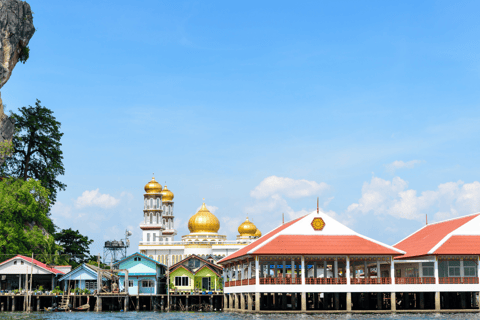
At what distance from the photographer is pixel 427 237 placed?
→ 169ft

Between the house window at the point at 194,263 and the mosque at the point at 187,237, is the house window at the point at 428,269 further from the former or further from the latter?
the mosque at the point at 187,237

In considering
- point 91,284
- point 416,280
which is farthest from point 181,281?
point 416,280

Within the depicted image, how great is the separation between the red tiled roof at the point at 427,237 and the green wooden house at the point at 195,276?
17.2 m

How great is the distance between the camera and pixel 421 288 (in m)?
45.1

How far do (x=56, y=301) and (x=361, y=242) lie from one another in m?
26.9

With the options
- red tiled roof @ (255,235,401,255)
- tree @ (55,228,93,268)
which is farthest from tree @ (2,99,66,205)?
red tiled roof @ (255,235,401,255)

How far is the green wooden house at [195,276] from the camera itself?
199ft

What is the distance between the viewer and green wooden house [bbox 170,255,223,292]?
60.6 meters

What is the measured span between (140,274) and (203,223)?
1276 inches

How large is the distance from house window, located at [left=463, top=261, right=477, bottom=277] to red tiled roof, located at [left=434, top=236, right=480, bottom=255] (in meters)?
1.53

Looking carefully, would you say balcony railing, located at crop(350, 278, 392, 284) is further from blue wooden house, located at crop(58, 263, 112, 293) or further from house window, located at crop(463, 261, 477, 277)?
blue wooden house, located at crop(58, 263, 112, 293)

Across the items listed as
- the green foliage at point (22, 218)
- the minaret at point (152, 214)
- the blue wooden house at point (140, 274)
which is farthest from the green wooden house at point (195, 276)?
the minaret at point (152, 214)

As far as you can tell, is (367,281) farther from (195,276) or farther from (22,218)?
(22,218)

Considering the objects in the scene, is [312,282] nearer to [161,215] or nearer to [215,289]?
[215,289]
